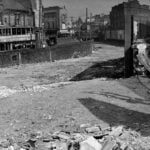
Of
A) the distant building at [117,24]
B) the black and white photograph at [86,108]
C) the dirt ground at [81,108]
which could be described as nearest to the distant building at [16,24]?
the distant building at [117,24]

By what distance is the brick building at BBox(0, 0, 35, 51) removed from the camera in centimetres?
4300

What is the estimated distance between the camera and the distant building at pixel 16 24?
141ft

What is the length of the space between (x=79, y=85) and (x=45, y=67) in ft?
43.1

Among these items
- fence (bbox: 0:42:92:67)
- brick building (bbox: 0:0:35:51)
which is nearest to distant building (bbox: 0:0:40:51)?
brick building (bbox: 0:0:35:51)

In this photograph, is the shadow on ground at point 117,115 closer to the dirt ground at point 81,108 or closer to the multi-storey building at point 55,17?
the dirt ground at point 81,108

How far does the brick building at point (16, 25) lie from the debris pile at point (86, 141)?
35.4 meters

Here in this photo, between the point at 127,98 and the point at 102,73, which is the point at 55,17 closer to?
the point at 102,73

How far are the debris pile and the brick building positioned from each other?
3541 centimetres

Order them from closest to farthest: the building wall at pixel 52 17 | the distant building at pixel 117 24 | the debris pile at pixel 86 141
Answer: the debris pile at pixel 86 141 < the distant building at pixel 117 24 < the building wall at pixel 52 17

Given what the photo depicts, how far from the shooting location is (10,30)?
146 feet

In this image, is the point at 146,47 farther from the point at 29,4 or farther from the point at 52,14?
the point at 52,14

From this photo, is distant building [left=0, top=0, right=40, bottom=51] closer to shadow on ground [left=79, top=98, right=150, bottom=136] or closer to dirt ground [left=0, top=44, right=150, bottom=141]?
dirt ground [left=0, top=44, right=150, bottom=141]

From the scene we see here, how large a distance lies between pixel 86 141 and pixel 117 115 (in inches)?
110

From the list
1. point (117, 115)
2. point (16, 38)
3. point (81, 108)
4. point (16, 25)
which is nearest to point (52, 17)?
point (16, 25)
